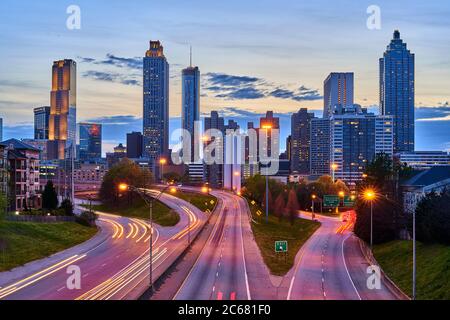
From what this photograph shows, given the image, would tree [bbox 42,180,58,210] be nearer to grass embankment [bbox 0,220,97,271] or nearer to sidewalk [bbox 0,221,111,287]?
grass embankment [bbox 0,220,97,271]

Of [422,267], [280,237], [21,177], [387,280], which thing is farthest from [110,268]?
[21,177]

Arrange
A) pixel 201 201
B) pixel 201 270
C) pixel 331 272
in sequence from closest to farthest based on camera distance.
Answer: pixel 201 270 < pixel 331 272 < pixel 201 201

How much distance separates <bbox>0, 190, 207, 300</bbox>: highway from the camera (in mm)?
34469

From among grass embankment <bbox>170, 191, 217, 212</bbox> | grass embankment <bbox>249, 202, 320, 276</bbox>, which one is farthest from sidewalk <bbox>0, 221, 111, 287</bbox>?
grass embankment <bbox>170, 191, 217, 212</bbox>

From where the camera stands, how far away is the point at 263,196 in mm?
126500

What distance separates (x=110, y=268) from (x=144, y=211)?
63.1 metres

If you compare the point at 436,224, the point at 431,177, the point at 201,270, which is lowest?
the point at 201,270

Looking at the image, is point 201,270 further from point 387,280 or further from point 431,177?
point 431,177

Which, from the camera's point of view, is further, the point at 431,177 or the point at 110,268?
the point at 431,177

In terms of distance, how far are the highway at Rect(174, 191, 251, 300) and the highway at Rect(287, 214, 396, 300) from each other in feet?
12.9

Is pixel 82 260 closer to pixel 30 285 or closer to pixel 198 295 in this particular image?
pixel 30 285

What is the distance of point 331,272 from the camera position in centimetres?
4531
